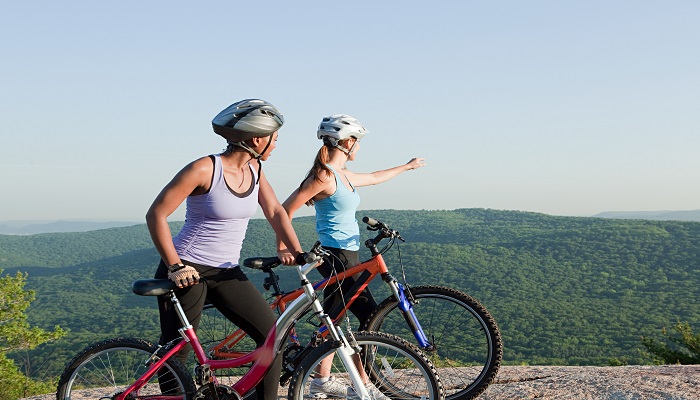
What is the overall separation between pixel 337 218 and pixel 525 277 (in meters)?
94.4

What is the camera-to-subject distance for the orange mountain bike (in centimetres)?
473

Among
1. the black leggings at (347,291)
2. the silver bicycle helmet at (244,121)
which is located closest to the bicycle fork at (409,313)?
the black leggings at (347,291)

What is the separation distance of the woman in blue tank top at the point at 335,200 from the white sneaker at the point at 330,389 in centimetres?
50

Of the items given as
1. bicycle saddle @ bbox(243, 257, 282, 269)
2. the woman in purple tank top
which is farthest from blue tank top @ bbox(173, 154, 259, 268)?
bicycle saddle @ bbox(243, 257, 282, 269)

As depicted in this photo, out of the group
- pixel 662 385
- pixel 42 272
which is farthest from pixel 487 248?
pixel 662 385

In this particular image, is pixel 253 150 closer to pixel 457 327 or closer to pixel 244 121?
pixel 244 121

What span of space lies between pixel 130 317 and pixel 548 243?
206 ft

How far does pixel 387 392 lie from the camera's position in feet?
14.6

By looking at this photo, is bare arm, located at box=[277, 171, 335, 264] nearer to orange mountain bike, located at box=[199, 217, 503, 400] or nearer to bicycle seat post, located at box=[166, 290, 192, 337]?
orange mountain bike, located at box=[199, 217, 503, 400]

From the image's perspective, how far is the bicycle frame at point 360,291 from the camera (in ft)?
15.5

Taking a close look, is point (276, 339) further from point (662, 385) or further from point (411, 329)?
point (662, 385)

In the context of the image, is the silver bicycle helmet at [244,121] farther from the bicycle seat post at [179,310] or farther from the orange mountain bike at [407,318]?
the orange mountain bike at [407,318]

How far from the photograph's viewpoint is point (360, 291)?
4902 mm

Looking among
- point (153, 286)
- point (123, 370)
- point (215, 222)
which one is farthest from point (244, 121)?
point (123, 370)
